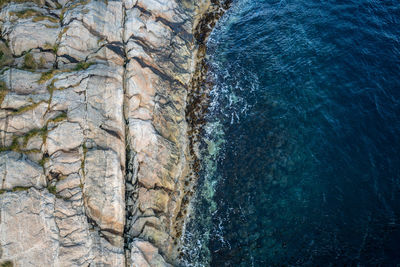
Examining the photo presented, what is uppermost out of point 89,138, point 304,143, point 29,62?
point 29,62

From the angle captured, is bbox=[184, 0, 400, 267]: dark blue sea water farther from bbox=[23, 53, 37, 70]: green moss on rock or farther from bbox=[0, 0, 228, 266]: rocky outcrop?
bbox=[23, 53, 37, 70]: green moss on rock

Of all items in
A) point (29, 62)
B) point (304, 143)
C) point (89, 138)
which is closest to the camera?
point (89, 138)

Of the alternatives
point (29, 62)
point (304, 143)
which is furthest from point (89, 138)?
point (304, 143)

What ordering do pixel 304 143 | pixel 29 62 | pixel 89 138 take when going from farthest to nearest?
pixel 304 143 → pixel 29 62 → pixel 89 138

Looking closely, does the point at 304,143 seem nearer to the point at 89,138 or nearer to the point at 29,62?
the point at 89,138

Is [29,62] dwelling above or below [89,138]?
above

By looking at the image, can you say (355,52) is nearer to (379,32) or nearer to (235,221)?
(379,32)

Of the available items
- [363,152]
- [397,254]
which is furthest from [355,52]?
[397,254]

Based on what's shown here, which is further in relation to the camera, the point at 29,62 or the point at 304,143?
the point at 304,143
